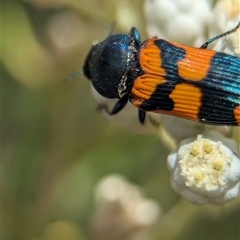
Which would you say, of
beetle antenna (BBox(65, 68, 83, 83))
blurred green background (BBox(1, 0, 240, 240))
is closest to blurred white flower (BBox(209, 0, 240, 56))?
blurred green background (BBox(1, 0, 240, 240))

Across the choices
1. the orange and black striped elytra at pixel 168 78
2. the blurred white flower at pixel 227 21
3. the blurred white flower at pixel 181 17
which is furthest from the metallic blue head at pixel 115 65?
the blurred white flower at pixel 227 21

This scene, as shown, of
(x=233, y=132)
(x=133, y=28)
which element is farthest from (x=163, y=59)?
(x=233, y=132)

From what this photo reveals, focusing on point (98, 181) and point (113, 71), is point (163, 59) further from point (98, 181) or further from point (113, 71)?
point (98, 181)

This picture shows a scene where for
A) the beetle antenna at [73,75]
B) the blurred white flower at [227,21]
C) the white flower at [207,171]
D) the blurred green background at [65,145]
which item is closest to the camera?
the white flower at [207,171]

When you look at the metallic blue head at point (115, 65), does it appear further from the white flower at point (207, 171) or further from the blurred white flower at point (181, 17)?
the white flower at point (207, 171)

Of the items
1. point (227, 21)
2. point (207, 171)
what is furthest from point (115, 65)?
point (207, 171)

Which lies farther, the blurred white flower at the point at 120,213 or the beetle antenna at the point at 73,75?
the beetle antenna at the point at 73,75

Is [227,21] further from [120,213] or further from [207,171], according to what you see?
[120,213]
